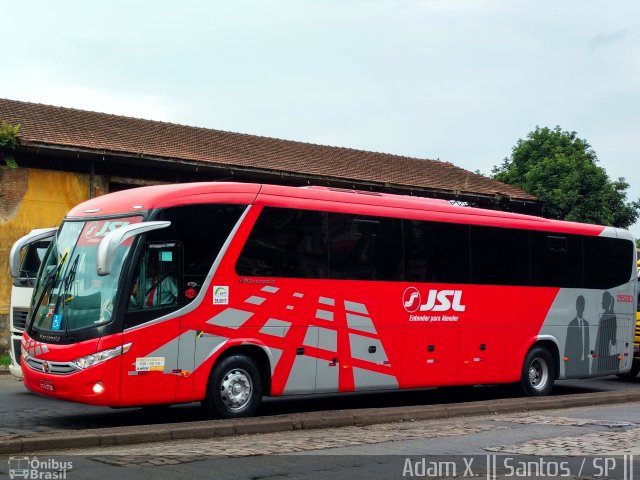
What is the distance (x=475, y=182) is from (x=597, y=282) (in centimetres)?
1760

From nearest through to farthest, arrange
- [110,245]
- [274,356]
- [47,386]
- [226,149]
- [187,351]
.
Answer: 1. [110,245]
2. [47,386]
3. [187,351]
4. [274,356]
5. [226,149]

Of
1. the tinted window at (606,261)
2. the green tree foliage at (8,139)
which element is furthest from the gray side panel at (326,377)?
the green tree foliage at (8,139)

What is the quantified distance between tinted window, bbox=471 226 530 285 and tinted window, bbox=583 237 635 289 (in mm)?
1901

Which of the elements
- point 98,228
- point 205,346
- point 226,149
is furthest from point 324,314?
point 226,149

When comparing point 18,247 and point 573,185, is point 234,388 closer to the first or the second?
point 18,247

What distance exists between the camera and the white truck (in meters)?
16.2

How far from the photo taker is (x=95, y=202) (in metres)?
13.4

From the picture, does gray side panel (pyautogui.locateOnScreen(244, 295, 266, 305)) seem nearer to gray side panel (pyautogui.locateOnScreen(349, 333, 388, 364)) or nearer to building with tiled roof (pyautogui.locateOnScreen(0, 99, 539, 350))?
gray side panel (pyautogui.locateOnScreen(349, 333, 388, 364))

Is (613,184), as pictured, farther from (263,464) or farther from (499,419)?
(263,464)

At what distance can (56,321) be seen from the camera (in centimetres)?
1218

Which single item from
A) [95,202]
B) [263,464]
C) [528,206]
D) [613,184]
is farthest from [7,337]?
[613,184]

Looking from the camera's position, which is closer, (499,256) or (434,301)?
(434,301)

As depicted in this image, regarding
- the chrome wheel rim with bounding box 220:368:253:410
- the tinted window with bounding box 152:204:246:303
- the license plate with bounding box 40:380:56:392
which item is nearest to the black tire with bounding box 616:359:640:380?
the chrome wheel rim with bounding box 220:368:253:410

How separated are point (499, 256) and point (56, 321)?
8198 millimetres
